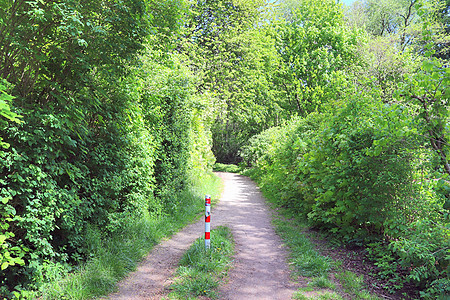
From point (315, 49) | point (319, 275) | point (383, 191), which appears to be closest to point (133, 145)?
point (319, 275)

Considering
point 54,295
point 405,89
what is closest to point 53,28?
point 54,295

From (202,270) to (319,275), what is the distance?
2029 mm

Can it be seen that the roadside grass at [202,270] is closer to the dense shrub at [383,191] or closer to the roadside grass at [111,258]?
the roadside grass at [111,258]

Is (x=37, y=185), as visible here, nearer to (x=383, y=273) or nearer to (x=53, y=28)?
(x=53, y=28)

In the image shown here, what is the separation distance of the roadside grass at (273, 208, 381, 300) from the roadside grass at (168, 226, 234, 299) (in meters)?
1.28

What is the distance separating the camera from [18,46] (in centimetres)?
383

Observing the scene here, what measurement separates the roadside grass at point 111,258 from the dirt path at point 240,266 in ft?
0.63

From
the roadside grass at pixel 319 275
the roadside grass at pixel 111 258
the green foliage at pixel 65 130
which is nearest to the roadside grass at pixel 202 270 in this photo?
the roadside grass at pixel 111 258

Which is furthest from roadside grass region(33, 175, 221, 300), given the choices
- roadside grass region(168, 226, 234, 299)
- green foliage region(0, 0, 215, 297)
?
roadside grass region(168, 226, 234, 299)

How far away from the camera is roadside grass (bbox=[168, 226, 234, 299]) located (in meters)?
4.38

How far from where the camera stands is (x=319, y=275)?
5.09 meters

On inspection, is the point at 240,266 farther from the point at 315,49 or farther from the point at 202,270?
the point at 315,49

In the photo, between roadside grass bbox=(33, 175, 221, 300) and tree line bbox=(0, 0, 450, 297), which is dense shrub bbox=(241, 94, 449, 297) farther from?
roadside grass bbox=(33, 175, 221, 300)

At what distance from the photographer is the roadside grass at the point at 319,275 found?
439 cm
